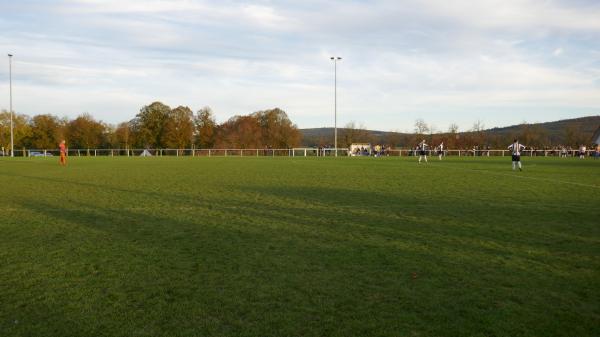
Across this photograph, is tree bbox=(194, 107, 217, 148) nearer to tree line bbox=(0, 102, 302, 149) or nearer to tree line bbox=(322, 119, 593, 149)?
tree line bbox=(0, 102, 302, 149)

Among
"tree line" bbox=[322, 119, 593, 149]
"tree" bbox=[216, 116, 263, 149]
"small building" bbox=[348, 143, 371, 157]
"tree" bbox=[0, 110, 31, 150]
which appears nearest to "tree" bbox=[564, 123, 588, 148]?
"tree line" bbox=[322, 119, 593, 149]

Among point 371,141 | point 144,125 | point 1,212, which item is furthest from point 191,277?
point 144,125

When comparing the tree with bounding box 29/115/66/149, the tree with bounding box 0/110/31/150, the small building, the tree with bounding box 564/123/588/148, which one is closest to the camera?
the small building

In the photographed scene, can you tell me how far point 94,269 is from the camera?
225 inches

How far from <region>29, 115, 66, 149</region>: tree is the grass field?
77.9 metres

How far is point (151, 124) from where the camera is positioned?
8269 cm

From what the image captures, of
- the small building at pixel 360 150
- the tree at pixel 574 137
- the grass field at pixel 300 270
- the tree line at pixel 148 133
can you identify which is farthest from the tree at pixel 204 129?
the grass field at pixel 300 270

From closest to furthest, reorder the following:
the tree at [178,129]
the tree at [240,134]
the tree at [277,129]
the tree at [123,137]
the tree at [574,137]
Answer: the tree at [574,137], the tree at [178,129], the tree at [123,137], the tree at [240,134], the tree at [277,129]

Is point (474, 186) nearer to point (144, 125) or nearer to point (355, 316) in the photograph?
point (355, 316)

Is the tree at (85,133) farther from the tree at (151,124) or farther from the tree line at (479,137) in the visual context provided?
the tree line at (479,137)

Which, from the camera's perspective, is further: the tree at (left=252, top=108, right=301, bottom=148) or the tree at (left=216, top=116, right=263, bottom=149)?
the tree at (left=252, top=108, right=301, bottom=148)

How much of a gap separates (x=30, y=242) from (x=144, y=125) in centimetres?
8000

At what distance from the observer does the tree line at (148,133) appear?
8069cm

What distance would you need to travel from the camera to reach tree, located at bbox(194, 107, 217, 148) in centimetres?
8725
